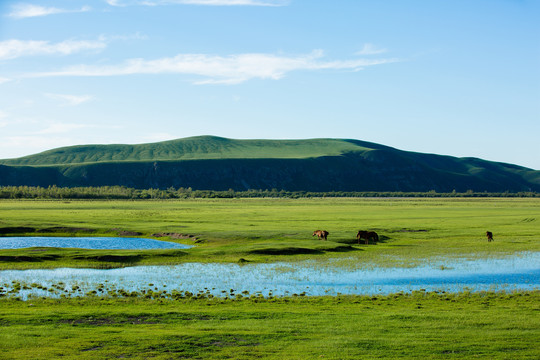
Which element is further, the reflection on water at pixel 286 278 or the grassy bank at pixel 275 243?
the grassy bank at pixel 275 243

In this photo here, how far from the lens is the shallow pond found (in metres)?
54.4

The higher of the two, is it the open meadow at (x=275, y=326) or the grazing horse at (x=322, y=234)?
the grazing horse at (x=322, y=234)

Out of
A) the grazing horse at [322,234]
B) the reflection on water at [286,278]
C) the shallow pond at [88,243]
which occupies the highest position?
the grazing horse at [322,234]

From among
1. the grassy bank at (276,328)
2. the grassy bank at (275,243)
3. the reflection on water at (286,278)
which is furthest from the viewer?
the grassy bank at (275,243)

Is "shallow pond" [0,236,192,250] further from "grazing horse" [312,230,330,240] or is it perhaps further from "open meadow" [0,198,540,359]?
"open meadow" [0,198,540,359]

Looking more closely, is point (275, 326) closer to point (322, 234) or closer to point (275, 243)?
point (275, 243)

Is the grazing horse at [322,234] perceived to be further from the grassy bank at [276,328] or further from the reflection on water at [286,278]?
the grassy bank at [276,328]

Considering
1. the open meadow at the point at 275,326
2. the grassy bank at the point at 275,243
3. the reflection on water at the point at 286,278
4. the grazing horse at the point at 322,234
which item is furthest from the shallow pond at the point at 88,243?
the reflection on water at the point at 286,278

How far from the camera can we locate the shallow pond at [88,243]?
54406mm

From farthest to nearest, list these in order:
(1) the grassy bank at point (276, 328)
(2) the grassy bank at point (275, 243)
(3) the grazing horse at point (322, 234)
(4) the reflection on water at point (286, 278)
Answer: (3) the grazing horse at point (322, 234) → (2) the grassy bank at point (275, 243) → (4) the reflection on water at point (286, 278) → (1) the grassy bank at point (276, 328)

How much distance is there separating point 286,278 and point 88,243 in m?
31.1

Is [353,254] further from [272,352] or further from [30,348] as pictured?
[30,348]

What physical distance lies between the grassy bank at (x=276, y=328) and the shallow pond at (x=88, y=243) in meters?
28.6

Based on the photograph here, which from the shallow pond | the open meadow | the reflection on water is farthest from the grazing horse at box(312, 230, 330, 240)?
the open meadow
